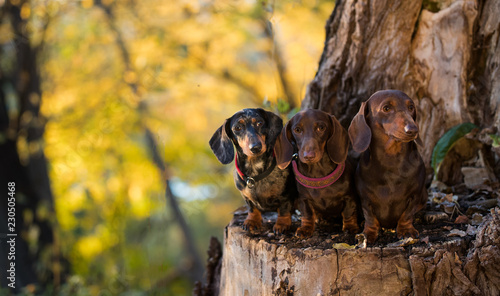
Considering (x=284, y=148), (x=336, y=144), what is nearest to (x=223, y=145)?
(x=284, y=148)

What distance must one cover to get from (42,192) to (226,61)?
14.9ft

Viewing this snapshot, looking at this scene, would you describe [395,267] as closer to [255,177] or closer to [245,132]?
[255,177]

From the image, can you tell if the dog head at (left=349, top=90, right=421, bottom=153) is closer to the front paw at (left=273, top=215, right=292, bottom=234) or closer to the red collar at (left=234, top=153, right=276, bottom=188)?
the red collar at (left=234, top=153, right=276, bottom=188)

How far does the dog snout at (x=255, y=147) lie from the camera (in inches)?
109

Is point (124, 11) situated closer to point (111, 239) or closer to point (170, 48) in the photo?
point (170, 48)

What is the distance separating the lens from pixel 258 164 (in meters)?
3.02

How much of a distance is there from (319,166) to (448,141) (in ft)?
4.76

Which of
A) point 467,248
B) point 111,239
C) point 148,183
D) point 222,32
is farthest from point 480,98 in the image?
point 148,183

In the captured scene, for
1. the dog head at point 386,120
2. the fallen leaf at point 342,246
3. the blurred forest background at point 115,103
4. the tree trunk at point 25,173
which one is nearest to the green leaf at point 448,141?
the dog head at point 386,120

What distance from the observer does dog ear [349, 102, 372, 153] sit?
8.73 ft

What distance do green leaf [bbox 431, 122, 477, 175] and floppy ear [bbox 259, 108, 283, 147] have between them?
1.53 m

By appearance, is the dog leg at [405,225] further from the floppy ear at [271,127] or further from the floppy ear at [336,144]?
the floppy ear at [271,127]

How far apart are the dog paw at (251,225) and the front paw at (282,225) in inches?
6.7

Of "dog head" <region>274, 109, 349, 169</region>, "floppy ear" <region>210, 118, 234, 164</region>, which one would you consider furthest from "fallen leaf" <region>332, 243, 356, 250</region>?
"floppy ear" <region>210, 118, 234, 164</region>
